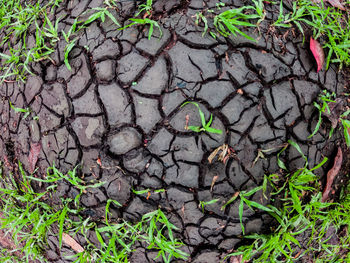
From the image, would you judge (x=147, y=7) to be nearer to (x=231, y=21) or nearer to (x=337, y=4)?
(x=231, y=21)

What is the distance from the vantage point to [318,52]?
4.97 ft

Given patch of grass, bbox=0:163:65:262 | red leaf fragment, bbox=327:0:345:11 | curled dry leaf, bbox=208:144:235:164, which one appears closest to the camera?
curled dry leaf, bbox=208:144:235:164

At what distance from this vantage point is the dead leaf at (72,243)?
1562 millimetres

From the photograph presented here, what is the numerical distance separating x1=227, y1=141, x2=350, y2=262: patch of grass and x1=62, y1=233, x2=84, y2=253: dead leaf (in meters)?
0.70

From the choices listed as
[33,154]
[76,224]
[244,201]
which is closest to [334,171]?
[244,201]

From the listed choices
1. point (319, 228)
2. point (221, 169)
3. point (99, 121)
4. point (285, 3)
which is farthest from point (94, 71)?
point (319, 228)

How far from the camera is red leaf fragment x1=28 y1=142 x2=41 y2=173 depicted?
151 cm

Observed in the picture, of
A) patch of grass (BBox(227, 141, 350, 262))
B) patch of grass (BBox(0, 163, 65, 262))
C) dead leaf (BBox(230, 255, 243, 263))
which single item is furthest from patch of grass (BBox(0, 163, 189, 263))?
patch of grass (BBox(227, 141, 350, 262))

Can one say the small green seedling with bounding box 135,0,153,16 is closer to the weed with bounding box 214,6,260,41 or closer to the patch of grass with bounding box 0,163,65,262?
the weed with bounding box 214,6,260,41

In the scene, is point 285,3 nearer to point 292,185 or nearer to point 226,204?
point 292,185

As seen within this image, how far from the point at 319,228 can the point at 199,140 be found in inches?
31.5

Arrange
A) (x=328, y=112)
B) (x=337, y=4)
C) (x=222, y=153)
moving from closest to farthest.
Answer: (x=222, y=153)
(x=328, y=112)
(x=337, y=4)

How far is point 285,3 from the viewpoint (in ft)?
5.05

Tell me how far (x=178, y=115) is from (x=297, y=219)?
69 cm
